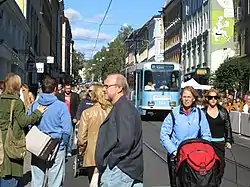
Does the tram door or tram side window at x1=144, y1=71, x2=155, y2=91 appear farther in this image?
the tram door

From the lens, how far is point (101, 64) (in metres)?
138

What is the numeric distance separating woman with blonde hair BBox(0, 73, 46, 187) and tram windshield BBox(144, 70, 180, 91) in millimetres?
24494

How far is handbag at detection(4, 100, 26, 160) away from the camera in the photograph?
770cm

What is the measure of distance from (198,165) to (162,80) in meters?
26.0

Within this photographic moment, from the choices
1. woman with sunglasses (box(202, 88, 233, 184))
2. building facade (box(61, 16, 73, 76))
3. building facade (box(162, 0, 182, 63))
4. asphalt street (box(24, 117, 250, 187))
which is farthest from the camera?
building facade (box(61, 16, 73, 76))

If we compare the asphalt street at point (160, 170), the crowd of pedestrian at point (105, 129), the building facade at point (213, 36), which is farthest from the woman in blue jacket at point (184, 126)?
the building facade at point (213, 36)

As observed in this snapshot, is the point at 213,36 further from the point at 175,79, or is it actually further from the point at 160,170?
the point at 160,170

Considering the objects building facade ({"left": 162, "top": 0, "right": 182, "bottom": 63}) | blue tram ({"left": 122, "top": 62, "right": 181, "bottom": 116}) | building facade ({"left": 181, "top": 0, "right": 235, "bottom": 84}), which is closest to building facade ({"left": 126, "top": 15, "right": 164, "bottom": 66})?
building facade ({"left": 162, "top": 0, "right": 182, "bottom": 63})

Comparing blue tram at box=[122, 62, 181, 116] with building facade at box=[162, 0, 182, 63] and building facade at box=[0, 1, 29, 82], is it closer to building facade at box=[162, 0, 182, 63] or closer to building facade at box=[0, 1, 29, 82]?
building facade at box=[0, 1, 29, 82]

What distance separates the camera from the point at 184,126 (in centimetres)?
760

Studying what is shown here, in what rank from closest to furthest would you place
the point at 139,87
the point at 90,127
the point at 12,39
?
the point at 90,127, the point at 139,87, the point at 12,39

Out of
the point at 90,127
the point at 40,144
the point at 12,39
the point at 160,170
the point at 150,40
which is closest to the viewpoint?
the point at 40,144

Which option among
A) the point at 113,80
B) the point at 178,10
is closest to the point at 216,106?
the point at 113,80

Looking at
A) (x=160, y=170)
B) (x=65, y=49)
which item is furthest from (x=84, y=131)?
(x=65, y=49)
